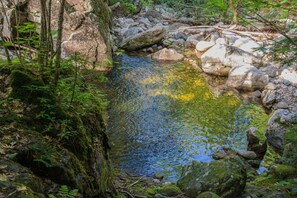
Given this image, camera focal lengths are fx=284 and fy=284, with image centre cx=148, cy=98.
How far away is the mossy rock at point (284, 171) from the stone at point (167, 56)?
8.45m

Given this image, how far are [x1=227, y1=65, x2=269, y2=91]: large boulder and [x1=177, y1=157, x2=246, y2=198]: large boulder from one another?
5621 millimetres

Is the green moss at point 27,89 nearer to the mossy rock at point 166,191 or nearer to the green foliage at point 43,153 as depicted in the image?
the green foliage at point 43,153

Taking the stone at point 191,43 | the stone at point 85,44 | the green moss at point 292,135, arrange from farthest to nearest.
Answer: the stone at point 191,43, the stone at point 85,44, the green moss at point 292,135

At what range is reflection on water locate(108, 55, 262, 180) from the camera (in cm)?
616

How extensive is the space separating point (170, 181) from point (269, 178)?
1750mm

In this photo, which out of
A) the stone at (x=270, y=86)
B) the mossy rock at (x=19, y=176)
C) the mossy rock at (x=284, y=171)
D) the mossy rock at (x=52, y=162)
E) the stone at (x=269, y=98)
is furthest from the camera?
the stone at (x=270, y=86)

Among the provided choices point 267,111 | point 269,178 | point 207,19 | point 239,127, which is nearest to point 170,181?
point 269,178

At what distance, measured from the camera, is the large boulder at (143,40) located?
13.1 meters

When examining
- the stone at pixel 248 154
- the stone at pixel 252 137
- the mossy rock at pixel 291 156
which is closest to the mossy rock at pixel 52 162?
the mossy rock at pixel 291 156

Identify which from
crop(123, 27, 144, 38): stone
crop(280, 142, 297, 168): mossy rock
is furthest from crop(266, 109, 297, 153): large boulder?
crop(123, 27, 144, 38): stone

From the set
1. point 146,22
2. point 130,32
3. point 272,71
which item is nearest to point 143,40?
point 130,32

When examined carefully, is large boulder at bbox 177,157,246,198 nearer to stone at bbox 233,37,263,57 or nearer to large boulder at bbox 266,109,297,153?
large boulder at bbox 266,109,297,153

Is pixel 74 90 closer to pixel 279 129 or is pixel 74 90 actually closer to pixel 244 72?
pixel 279 129

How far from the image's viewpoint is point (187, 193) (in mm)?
4305
